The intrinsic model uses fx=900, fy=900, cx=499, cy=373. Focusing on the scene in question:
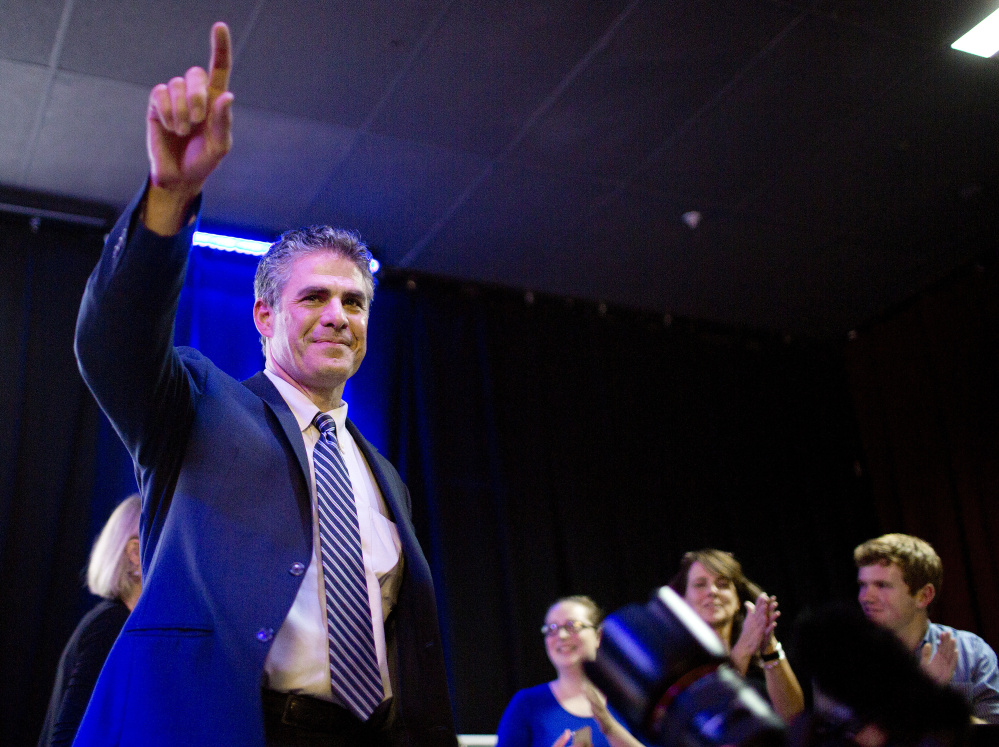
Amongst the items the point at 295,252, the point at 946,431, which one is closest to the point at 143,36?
the point at 295,252

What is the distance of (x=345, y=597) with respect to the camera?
1265 millimetres

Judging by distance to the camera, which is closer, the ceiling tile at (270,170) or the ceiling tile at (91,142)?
the ceiling tile at (91,142)

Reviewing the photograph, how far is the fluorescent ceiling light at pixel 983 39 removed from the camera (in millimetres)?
3492

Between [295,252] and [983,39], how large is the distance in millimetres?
3228

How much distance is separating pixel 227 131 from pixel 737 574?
9.88ft

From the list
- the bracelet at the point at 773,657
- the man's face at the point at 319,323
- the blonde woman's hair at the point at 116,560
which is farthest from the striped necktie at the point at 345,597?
the bracelet at the point at 773,657

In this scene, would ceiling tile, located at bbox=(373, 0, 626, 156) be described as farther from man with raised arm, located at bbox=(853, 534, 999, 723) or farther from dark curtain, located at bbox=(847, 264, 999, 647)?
dark curtain, located at bbox=(847, 264, 999, 647)

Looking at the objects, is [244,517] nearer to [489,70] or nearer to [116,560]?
[116,560]

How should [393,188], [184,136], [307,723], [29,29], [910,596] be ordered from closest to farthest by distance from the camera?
[184,136]
[307,723]
[910,596]
[29,29]
[393,188]

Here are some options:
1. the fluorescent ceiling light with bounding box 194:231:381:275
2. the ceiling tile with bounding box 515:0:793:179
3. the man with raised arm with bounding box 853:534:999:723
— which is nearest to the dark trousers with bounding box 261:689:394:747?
the man with raised arm with bounding box 853:534:999:723

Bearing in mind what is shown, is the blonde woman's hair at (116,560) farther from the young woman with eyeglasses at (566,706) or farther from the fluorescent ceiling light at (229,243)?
the fluorescent ceiling light at (229,243)

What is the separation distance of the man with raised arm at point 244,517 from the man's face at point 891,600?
2.23 m

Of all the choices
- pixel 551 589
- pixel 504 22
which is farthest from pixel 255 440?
pixel 551 589

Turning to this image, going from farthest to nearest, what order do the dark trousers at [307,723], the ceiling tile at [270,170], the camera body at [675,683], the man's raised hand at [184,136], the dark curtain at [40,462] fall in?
the ceiling tile at [270,170] → the dark curtain at [40,462] → the dark trousers at [307,723] → the man's raised hand at [184,136] → the camera body at [675,683]
